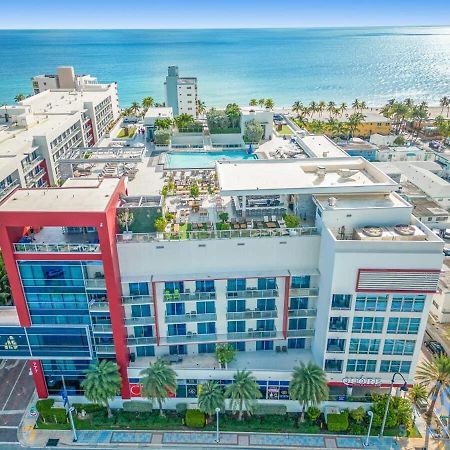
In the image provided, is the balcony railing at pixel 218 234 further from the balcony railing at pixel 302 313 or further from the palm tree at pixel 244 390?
the palm tree at pixel 244 390

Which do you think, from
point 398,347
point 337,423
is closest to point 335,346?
point 398,347

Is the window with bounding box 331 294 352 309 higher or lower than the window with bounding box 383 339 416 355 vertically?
higher

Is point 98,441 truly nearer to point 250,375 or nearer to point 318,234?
point 250,375

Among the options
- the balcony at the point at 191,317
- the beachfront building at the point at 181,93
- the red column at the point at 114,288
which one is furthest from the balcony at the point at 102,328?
the beachfront building at the point at 181,93

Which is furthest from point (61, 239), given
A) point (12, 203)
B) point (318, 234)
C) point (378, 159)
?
point (378, 159)

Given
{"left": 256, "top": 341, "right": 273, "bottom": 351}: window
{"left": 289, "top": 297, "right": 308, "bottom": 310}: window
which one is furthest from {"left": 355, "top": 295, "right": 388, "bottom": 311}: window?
{"left": 256, "top": 341, "right": 273, "bottom": 351}: window

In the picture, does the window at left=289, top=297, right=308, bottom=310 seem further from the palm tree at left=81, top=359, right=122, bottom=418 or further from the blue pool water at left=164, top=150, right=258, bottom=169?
the blue pool water at left=164, top=150, right=258, bottom=169
